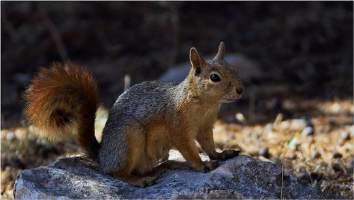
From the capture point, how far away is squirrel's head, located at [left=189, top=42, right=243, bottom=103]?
3.66m

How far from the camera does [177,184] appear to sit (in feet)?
11.7

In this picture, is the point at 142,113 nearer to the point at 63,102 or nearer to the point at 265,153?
the point at 63,102

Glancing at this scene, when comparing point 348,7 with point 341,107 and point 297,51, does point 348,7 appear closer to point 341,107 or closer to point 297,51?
point 297,51

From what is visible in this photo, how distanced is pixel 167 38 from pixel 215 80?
525 centimetres

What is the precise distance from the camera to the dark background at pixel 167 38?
25.8 feet

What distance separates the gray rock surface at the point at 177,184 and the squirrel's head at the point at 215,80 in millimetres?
388

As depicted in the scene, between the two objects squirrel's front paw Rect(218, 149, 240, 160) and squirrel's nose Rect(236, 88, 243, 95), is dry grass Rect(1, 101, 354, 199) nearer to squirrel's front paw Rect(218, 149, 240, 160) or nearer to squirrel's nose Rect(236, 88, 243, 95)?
squirrel's front paw Rect(218, 149, 240, 160)

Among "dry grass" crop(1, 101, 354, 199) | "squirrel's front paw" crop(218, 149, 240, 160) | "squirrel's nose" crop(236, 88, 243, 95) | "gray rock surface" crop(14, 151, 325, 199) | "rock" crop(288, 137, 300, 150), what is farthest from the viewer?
"rock" crop(288, 137, 300, 150)

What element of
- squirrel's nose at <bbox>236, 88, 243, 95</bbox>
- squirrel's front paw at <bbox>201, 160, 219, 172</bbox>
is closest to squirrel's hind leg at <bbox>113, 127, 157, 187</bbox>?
squirrel's front paw at <bbox>201, 160, 219, 172</bbox>

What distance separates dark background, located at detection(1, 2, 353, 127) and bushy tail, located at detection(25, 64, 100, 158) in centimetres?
339

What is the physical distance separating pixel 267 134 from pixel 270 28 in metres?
3.17

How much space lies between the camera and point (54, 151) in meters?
5.56

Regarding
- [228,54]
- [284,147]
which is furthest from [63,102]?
[228,54]

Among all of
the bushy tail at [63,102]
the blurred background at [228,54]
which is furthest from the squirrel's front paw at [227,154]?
the blurred background at [228,54]
